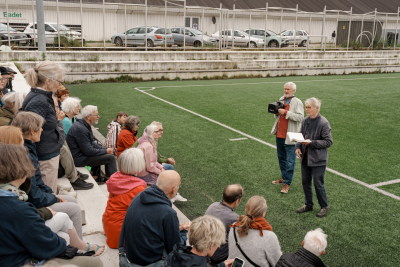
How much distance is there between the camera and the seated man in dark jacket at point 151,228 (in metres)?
3.19

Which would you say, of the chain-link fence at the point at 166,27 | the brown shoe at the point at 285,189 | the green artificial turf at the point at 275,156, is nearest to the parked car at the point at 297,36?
the chain-link fence at the point at 166,27

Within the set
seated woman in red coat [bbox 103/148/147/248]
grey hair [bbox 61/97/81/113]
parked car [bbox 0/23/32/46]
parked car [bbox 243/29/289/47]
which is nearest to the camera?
seated woman in red coat [bbox 103/148/147/248]

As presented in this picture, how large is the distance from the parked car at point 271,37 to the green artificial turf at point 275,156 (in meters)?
12.4

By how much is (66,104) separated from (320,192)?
4541 millimetres

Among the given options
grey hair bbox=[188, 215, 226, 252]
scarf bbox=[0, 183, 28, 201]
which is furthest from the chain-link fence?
grey hair bbox=[188, 215, 226, 252]

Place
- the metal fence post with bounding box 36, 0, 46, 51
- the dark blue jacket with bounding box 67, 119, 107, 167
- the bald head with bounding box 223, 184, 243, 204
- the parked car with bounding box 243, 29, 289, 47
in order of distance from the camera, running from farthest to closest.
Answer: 1. the parked car with bounding box 243, 29, 289, 47
2. the metal fence post with bounding box 36, 0, 46, 51
3. the dark blue jacket with bounding box 67, 119, 107, 167
4. the bald head with bounding box 223, 184, 243, 204

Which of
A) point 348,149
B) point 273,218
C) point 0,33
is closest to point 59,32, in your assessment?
point 0,33

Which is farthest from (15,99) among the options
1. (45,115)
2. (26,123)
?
(26,123)

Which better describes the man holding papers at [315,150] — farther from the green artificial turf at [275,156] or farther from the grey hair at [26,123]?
the grey hair at [26,123]

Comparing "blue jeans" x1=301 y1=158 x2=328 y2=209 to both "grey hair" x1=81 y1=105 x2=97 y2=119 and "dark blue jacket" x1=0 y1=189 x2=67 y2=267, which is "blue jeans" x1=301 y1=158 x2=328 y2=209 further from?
"dark blue jacket" x1=0 y1=189 x2=67 y2=267

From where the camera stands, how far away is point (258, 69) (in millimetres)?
22844

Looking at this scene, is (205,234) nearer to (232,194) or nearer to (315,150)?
(232,194)

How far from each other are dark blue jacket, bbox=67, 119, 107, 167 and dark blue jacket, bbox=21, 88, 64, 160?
1.43 metres

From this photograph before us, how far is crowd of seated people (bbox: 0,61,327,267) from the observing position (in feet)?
8.88
